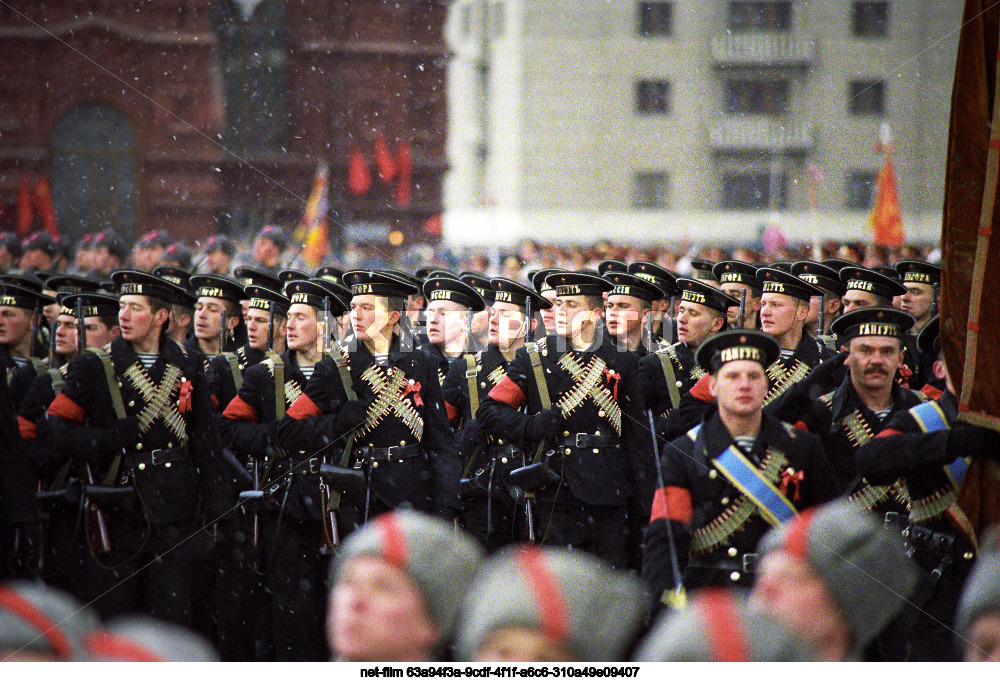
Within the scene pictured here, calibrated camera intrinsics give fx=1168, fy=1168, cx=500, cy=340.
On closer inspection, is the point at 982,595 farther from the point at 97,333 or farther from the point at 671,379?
the point at 97,333

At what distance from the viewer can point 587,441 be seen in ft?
20.3

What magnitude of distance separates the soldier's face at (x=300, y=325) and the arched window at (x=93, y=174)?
17.4 metres

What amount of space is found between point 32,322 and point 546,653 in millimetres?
5348

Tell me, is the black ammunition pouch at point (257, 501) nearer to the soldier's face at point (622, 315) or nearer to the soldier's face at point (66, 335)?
the soldier's face at point (66, 335)

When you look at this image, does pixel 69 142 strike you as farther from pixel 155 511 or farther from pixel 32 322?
pixel 155 511

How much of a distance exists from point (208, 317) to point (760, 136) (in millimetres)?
13712

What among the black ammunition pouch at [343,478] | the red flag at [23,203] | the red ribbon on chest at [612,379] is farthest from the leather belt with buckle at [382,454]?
the red flag at [23,203]

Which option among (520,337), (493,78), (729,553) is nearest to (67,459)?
(520,337)

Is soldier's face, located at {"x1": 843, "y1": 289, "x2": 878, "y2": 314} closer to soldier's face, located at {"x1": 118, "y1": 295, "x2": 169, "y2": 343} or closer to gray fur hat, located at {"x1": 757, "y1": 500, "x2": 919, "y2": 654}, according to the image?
gray fur hat, located at {"x1": 757, "y1": 500, "x2": 919, "y2": 654}

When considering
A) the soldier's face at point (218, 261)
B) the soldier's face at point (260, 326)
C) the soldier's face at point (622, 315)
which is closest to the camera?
the soldier's face at point (622, 315)

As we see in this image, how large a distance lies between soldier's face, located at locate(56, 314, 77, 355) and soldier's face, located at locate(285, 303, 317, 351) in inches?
52.6

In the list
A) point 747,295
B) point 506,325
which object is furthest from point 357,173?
point 747,295

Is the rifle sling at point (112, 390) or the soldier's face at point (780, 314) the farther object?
the soldier's face at point (780, 314)

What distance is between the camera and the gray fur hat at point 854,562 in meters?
2.86
